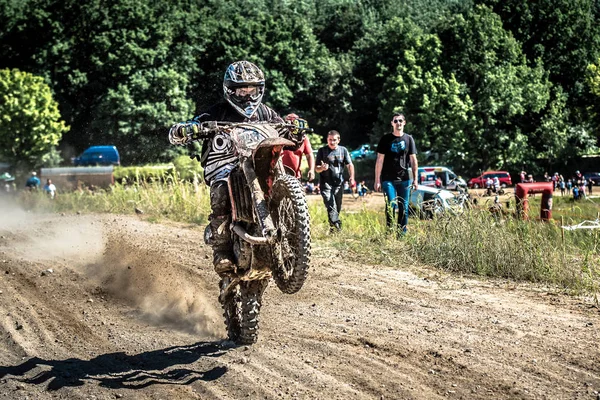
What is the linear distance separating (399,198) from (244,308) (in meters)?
6.19

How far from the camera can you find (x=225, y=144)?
7.48m

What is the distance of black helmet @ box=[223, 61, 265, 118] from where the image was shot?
7598mm

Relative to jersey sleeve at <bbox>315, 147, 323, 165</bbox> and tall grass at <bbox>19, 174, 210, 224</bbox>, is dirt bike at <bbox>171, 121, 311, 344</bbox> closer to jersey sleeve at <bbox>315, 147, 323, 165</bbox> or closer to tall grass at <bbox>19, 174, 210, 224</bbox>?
jersey sleeve at <bbox>315, 147, 323, 165</bbox>

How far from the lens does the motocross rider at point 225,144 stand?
7477 millimetres

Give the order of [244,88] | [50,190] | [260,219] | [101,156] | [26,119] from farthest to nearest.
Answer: [26,119] → [101,156] → [50,190] → [244,88] → [260,219]

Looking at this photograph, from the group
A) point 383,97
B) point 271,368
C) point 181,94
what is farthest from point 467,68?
point 271,368

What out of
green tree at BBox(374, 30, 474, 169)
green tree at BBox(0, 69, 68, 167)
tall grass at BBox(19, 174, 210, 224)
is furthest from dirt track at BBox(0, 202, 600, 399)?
green tree at BBox(0, 69, 68, 167)

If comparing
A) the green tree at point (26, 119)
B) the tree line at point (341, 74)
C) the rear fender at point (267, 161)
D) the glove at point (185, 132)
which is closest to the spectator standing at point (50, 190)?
the glove at point (185, 132)

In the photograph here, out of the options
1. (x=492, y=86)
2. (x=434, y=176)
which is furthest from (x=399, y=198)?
(x=492, y=86)

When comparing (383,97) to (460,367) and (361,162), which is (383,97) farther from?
(460,367)

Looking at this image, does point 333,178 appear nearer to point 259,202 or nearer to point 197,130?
point 197,130

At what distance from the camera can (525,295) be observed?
9.45 m

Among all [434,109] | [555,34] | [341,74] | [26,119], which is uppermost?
[555,34]

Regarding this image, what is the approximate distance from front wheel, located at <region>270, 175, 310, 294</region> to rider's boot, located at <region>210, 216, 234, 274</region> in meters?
0.53
